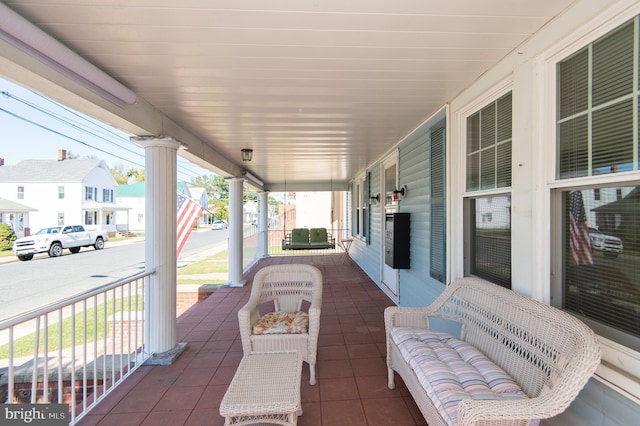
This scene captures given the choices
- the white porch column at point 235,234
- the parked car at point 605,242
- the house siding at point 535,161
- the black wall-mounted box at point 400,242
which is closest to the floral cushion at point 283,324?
the house siding at point 535,161

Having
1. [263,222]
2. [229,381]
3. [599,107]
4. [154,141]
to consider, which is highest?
[154,141]

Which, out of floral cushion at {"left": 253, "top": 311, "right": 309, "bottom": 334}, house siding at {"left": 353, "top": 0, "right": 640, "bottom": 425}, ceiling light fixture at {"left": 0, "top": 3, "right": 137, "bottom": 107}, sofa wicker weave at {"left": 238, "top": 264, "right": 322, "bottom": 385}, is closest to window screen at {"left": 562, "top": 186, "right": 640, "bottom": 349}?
house siding at {"left": 353, "top": 0, "right": 640, "bottom": 425}

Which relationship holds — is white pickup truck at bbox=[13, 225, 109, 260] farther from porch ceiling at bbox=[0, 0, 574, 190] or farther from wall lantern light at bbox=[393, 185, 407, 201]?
wall lantern light at bbox=[393, 185, 407, 201]

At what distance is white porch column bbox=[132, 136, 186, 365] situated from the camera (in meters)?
2.75

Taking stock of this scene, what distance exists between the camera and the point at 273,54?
1843mm

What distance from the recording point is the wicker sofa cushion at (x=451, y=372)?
4.60 feet

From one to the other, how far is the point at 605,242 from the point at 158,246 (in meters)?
3.13

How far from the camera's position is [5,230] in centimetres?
1394

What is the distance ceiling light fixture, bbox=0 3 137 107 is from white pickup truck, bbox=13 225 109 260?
581 inches

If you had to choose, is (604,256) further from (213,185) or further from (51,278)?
(213,185)

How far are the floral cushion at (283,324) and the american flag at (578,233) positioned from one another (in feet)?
6.06

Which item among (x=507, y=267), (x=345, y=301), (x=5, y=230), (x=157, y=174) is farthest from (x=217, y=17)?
(x=5, y=230)

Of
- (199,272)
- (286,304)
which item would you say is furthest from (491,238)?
(199,272)

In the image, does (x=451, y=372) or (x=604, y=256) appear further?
(x=451, y=372)
